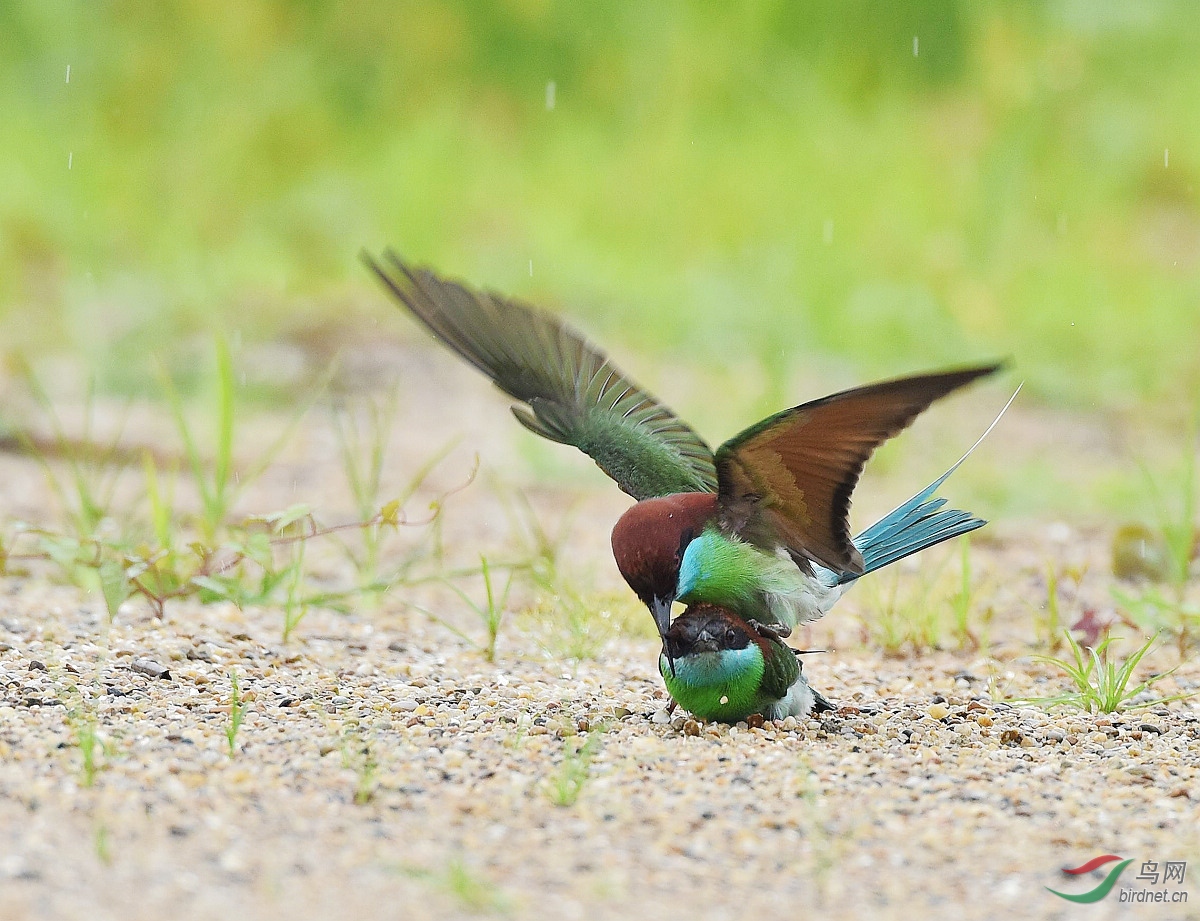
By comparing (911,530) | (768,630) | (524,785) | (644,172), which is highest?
(644,172)

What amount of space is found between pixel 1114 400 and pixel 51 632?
204 inches

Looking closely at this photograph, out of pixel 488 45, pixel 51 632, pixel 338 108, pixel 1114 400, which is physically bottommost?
pixel 51 632

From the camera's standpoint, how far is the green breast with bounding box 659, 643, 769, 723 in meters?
2.75

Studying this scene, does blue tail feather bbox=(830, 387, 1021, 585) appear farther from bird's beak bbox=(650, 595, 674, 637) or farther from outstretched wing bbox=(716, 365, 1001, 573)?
bird's beak bbox=(650, 595, 674, 637)

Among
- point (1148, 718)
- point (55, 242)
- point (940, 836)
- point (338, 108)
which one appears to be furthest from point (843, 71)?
point (940, 836)

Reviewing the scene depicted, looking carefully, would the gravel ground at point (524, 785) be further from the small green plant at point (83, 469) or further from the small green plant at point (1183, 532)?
the small green plant at point (1183, 532)

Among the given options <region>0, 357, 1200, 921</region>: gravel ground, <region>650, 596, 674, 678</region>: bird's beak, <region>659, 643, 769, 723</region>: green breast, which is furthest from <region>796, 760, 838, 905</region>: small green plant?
<region>650, 596, 674, 678</region>: bird's beak

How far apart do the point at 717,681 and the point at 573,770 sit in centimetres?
42

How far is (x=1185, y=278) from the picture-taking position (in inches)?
334

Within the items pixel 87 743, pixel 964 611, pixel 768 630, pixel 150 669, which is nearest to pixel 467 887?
pixel 87 743

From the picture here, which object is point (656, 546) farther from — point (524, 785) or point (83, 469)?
point (83, 469)

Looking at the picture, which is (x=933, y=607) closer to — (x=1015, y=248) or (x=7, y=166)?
(x=1015, y=248)

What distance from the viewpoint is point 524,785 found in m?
2.42

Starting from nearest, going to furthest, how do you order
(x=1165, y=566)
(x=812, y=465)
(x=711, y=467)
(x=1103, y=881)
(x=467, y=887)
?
1. (x=467, y=887)
2. (x=1103, y=881)
3. (x=812, y=465)
4. (x=711, y=467)
5. (x=1165, y=566)
